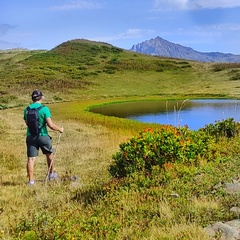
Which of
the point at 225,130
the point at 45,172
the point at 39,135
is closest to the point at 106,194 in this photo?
the point at 39,135

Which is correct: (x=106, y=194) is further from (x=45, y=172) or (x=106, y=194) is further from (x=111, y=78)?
(x=111, y=78)

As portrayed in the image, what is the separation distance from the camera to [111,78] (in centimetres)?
8950

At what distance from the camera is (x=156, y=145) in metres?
9.62

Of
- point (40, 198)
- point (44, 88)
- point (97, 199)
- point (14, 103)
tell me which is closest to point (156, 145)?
point (97, 199)

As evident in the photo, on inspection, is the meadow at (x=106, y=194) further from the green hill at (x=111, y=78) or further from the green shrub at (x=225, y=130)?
the green hill at (x=111, y=78)

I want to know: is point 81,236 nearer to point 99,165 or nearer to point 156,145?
point 156,145

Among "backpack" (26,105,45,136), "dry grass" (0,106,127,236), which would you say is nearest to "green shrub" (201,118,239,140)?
"dry grass" (0,106,127,236)

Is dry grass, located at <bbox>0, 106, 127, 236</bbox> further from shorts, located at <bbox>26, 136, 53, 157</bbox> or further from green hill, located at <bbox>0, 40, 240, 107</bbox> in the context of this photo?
green hill, located at <bbox>0, 40, 240, 107</bbox>

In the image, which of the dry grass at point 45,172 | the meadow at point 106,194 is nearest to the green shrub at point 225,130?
the meadow at point 106,194

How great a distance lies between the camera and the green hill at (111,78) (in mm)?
68250

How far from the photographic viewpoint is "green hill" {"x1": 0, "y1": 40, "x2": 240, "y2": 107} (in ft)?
224

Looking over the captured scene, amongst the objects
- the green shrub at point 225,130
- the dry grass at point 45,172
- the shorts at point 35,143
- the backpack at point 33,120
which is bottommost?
the dry grass at point 45,172

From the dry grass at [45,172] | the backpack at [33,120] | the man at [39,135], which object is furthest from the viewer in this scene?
the man at [39,135]

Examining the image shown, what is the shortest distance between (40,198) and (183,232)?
4165mm
